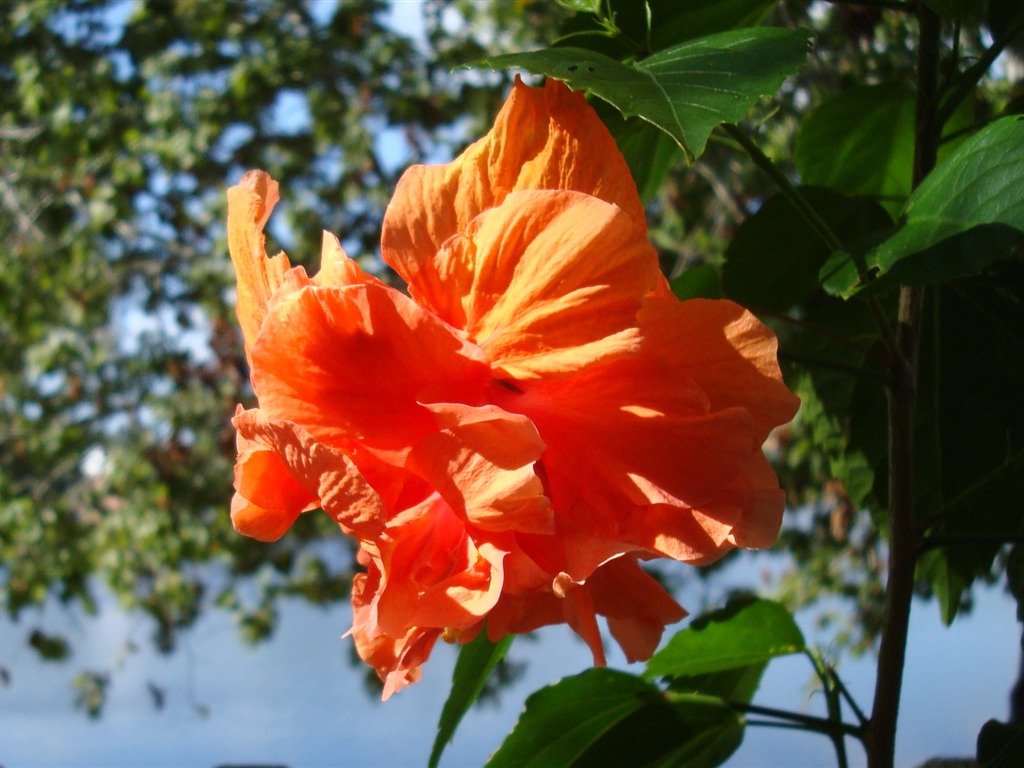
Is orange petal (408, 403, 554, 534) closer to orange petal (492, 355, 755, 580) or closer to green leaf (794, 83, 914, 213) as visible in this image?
orange petal (492, 355, 755, 580)

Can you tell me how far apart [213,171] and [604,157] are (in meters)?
3.86

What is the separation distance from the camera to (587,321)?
411mm

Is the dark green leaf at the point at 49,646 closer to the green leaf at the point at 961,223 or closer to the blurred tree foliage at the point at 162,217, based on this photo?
the blurred tree foliage at the point at 162,217

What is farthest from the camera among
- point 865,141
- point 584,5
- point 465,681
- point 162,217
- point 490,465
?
point 162,217

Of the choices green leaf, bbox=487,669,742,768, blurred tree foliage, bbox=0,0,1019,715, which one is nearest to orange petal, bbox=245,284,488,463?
green leaf, bbox=487,669,742,768

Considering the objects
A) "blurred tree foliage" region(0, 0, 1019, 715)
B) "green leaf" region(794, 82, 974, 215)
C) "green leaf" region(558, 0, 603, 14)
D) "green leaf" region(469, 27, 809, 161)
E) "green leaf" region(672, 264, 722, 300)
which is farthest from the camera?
"blurred tree foliage" region(0, 0, 1019, 715)

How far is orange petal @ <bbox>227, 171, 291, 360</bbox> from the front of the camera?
486 mm

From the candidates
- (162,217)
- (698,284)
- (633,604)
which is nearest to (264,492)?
(633,604)

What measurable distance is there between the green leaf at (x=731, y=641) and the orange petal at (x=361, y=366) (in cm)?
37

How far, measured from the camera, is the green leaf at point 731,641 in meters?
0.71

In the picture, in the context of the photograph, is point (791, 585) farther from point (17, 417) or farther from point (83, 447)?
point (17, 417)

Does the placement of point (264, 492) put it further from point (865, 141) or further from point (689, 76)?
point (865, 141)

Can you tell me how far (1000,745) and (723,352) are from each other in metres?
0.36

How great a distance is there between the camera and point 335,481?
0.41 metres
